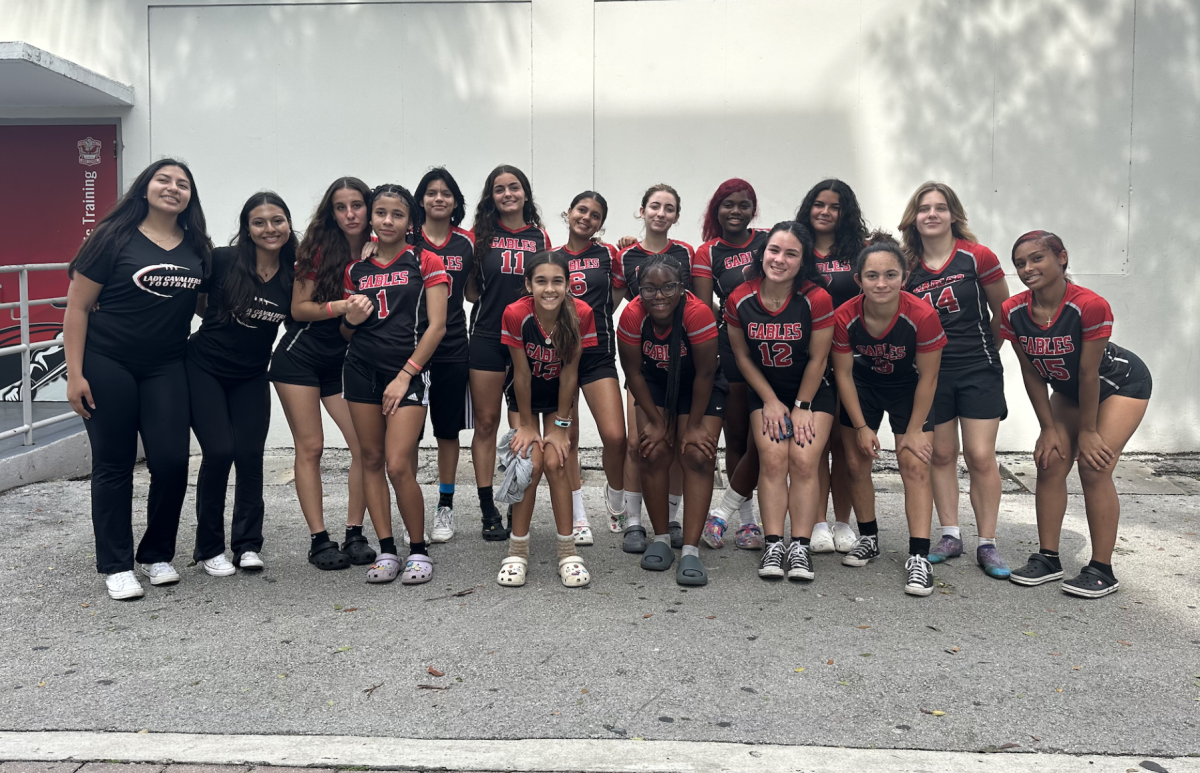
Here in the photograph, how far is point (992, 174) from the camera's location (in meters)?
8.13

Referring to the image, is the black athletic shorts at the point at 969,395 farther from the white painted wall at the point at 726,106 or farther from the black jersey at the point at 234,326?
the white painted wall at the point at 726,106

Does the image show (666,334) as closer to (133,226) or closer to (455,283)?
(455,283)

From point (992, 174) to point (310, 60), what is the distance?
18.9 feet

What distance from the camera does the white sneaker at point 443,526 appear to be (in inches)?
221

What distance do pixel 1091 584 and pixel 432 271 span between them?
349 centimetres

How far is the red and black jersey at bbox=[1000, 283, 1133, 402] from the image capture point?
457 cm

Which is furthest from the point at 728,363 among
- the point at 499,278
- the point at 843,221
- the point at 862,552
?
the point at 499,278

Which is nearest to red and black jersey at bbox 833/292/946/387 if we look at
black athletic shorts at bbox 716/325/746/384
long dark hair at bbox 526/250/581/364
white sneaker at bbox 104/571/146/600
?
black athletic shorts at bbox 716/325/746/384

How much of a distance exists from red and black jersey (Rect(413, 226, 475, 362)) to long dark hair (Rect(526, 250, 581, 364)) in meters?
0.72

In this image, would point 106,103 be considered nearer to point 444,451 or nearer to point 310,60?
point 310,60

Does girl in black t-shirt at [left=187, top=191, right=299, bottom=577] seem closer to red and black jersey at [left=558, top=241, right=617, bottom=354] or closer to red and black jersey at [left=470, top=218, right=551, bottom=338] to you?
red and black jersey at [left=470, top=218, right=551, bottom=338]

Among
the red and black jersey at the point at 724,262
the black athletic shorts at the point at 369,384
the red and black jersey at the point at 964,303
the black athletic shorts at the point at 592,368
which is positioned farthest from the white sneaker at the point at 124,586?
the red and black jersey at the point at 964,303

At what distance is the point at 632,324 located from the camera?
4879mm

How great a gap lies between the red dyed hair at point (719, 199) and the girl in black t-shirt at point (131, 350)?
106 inches
